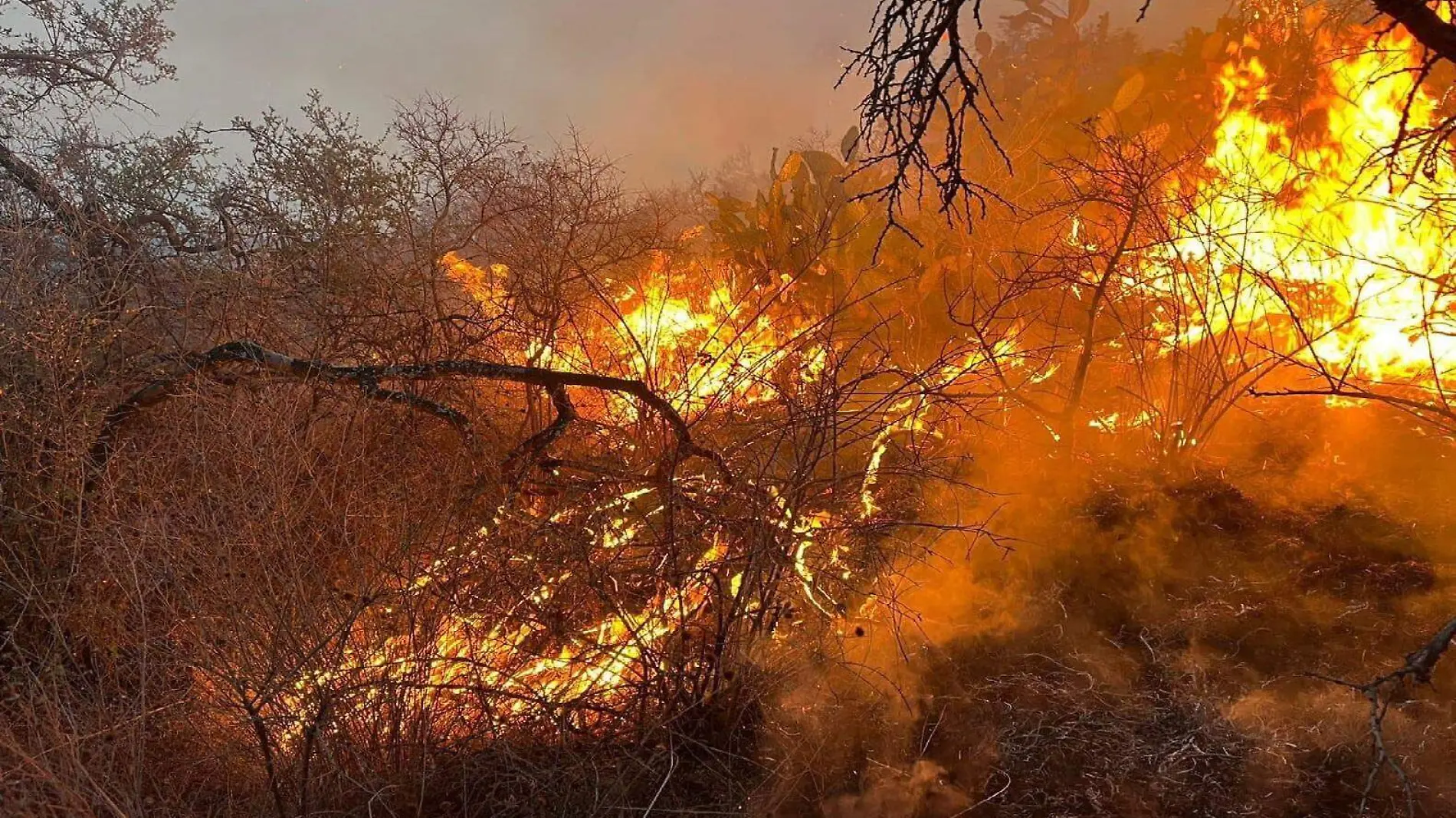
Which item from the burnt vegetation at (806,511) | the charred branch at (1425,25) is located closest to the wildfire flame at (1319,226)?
the burnt vegetation at (806,511)

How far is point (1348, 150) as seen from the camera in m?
7.50

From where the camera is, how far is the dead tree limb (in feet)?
14.1

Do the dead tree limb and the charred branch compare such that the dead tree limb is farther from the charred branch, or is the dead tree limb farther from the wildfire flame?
the wildfire flame

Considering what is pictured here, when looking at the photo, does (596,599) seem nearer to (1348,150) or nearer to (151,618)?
(151,618)

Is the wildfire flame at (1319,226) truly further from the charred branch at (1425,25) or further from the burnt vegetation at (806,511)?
the charred branch at (1425,25)

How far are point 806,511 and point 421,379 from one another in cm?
243

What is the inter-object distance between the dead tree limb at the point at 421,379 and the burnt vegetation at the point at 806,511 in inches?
1.4

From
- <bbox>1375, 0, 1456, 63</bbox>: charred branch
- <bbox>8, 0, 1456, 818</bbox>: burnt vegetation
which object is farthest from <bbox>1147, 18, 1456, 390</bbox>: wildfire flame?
<bbox>1375, 0, 1456, 63</bbox>: charred branch

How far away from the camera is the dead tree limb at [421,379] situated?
430 centimetres

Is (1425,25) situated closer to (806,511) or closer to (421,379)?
Result: (806,511)

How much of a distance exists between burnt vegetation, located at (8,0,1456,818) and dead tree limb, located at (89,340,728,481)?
4cm

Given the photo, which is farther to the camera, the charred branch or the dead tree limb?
the dead tree limb

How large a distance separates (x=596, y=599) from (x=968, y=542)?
3520mm

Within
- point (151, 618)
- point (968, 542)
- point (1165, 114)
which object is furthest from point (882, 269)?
point (151, 618)
